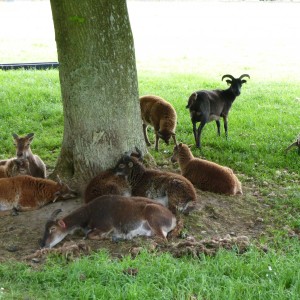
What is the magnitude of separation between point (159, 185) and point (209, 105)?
482 cm

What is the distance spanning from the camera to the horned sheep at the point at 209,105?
1251cm

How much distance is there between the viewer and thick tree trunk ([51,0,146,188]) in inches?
328

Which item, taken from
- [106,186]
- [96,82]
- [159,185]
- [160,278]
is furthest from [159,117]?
[160,278]

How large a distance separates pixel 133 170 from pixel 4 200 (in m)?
2.04

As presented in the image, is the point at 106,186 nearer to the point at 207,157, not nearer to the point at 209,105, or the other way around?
the point at 207,157

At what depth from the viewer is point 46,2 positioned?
50.6 metres

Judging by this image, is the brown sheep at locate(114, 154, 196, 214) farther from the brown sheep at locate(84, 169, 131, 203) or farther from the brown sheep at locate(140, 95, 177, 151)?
the brown sheep at locate(140, 95, 177, 151)

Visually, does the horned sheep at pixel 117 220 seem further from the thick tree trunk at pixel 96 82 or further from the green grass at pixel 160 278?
the thick tree trunk at pixel 96 82

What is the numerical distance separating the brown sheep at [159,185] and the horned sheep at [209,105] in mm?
3972

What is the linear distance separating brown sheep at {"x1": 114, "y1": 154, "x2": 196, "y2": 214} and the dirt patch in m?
0.27

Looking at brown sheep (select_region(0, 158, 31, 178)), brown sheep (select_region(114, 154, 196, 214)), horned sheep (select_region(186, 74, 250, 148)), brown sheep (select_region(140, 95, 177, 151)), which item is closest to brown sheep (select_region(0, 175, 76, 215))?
brown sheep (select_region(0, 158, 31, 178))

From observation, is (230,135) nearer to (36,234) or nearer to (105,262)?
(36,234)

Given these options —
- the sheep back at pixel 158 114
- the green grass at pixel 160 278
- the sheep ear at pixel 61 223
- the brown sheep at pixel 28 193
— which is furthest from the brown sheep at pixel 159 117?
the green grass at pixel 160 278

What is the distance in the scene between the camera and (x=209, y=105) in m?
12.8
